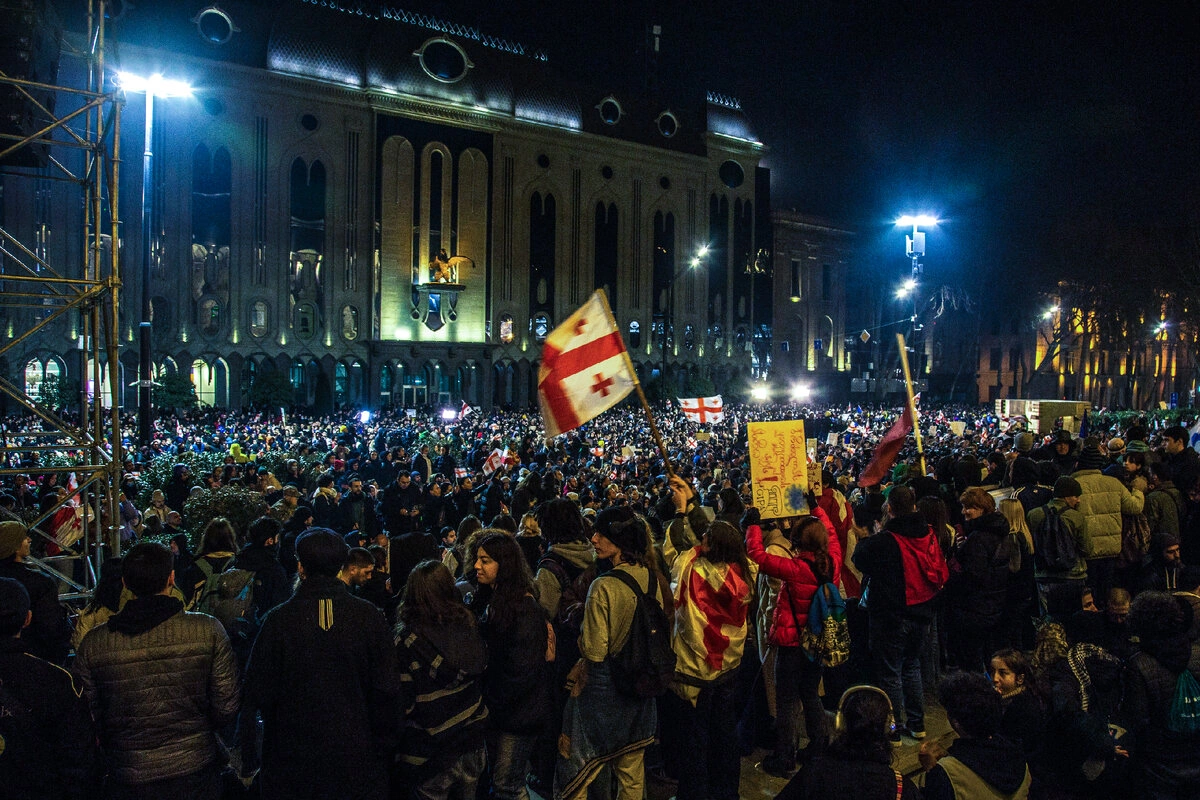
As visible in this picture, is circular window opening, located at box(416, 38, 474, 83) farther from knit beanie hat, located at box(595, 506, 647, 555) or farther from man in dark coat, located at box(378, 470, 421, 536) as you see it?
knit beanie hat, located at box(595, 506, 647, 555)

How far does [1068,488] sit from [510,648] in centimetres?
473

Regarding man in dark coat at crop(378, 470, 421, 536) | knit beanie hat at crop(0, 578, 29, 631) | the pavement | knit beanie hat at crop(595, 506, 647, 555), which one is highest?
knit beanie hat at crop(595, 506, 647, 555)

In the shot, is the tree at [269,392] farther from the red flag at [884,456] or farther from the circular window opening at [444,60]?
the red flag at [884,456]

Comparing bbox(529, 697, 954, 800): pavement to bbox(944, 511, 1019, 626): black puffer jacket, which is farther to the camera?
bbox(944, 511, 1019, 626): black puffer jacket

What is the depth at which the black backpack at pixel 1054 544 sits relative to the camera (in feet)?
20.0

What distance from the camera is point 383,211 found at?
136 ft

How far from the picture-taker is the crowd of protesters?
3.06 metres

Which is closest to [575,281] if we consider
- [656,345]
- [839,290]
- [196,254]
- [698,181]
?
[656,345]

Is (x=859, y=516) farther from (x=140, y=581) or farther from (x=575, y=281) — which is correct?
(x=575, y=281)

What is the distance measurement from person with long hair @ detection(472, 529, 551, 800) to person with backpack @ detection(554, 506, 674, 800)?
213mm

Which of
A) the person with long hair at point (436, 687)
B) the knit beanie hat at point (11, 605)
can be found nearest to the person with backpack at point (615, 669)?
the person with long hair at point (436, 687)

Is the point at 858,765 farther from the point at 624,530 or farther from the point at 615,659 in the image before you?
the point at 624,530

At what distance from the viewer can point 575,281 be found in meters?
47.7

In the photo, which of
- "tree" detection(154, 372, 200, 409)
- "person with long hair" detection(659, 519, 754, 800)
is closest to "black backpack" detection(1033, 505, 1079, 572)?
"person with long hair" detection(659, 519, 754, 800)
